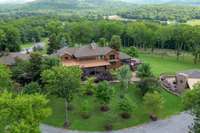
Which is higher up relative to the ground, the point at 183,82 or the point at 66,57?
the point at 66,57

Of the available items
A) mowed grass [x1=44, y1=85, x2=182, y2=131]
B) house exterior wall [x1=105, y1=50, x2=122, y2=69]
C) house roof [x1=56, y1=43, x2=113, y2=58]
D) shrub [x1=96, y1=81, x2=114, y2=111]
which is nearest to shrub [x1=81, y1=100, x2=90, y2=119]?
mowed grass [x1=44, y1=85, x2=182, y2=131]

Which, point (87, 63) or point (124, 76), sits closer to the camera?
point (124, 76)

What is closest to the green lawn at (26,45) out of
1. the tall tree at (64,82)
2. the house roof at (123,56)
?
the house roof at (123,56)

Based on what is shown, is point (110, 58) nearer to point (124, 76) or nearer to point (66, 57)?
point (66, 57)

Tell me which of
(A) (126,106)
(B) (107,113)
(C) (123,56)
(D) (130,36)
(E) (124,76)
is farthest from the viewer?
(D) (130,36)

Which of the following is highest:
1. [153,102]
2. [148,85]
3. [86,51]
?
[86,51]

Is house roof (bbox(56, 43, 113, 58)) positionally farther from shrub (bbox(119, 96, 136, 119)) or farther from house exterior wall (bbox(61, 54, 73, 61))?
shrub (bbox(119, 96, 136, 119))

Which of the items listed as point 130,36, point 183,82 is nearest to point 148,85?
point 183,82
